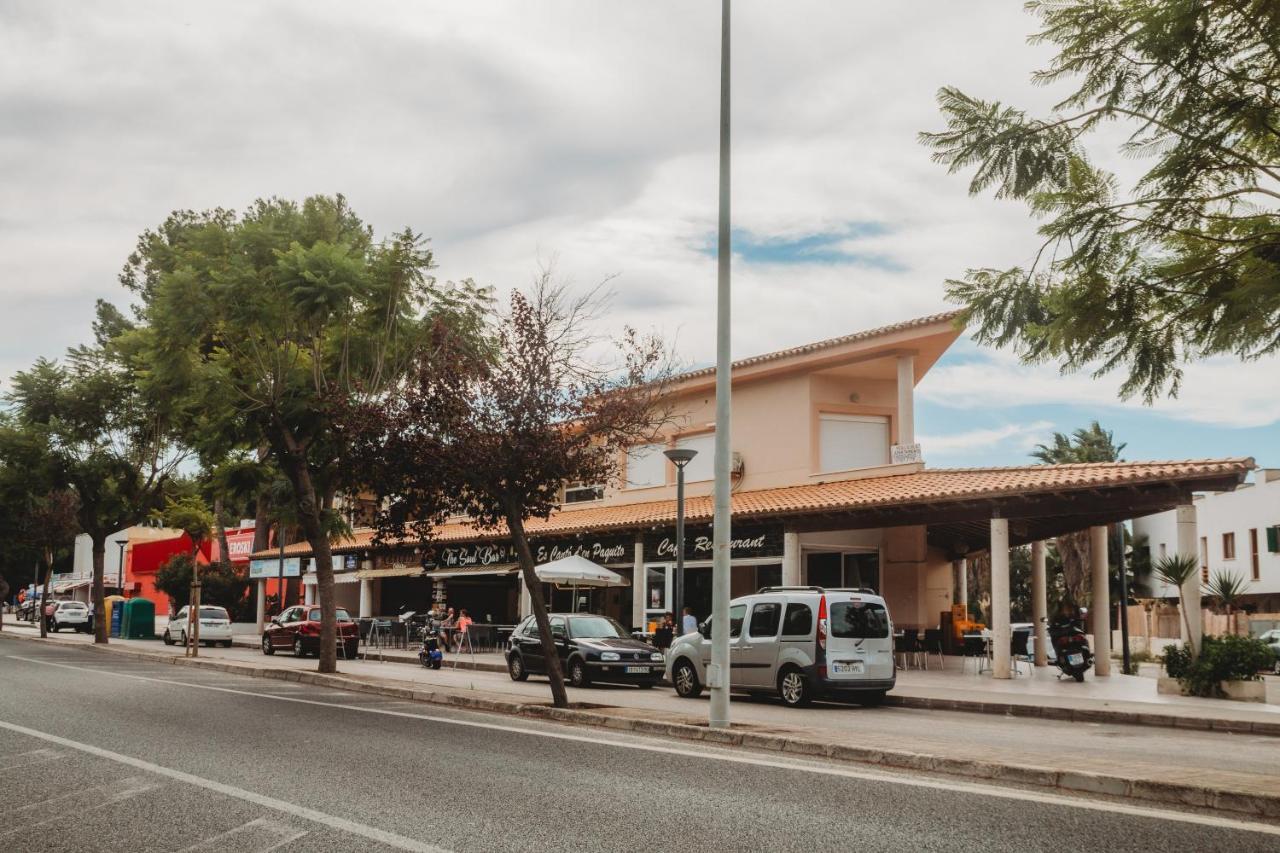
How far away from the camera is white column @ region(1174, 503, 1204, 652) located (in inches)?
743

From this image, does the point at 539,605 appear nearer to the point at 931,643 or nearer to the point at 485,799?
the point at 485,799

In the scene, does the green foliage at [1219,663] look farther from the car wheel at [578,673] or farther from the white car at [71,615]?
the white car at [71,615]

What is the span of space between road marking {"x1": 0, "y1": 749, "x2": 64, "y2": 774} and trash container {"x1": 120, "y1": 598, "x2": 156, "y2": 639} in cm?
3680

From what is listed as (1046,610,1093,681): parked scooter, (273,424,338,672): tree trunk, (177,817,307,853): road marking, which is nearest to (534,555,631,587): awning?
(273,424,338,672): tree trunk

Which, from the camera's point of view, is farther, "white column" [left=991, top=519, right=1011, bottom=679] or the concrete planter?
"white column" [left=991, top=519, right=1011, bottom=679]

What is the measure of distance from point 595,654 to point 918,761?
12009 millimetres

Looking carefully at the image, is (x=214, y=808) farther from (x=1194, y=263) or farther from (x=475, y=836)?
(x=1194, y=263)

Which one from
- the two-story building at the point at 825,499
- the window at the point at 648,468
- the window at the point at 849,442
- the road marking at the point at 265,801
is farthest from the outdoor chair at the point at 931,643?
the road marking at the point at 265,801

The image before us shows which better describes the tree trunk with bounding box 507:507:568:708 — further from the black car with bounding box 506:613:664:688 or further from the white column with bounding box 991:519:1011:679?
the white column with bounding box 991:519:1011:679

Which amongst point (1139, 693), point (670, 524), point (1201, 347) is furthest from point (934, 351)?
point (1201, 347)

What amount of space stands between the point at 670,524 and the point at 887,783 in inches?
791

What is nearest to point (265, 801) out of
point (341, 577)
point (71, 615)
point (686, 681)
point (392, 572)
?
point (686, 681)

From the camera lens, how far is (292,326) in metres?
21.8

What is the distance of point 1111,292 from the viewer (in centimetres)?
886
